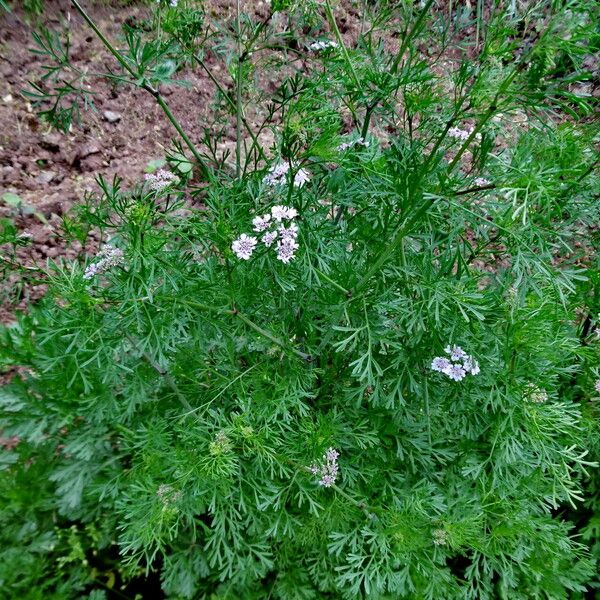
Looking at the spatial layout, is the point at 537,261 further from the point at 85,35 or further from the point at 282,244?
the point at 85,35

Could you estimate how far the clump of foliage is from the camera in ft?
5.15

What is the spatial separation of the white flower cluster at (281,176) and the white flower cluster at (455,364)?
26.9 inches

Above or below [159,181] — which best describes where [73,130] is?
above

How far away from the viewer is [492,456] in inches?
77.5

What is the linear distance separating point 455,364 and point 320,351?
0.47m

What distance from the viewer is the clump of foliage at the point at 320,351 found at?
1569mm

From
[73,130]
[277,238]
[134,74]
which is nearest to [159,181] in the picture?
[134,74]

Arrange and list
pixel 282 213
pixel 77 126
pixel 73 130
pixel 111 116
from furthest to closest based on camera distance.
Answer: pixel 111 116, pixel 73 130, pixel 77 126, pixel 282 213

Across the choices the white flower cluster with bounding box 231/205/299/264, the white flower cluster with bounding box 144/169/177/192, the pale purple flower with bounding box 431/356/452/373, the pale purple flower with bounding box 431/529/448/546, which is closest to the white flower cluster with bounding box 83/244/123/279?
the white flower cluster with bounding box 144/169/177/192

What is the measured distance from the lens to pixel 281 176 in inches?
62.0

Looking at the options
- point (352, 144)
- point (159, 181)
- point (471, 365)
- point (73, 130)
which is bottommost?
point (471, 365)

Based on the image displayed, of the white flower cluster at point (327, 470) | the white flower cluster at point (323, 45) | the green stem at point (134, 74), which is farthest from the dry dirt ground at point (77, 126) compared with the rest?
the white flower cluster at point (327, 470)

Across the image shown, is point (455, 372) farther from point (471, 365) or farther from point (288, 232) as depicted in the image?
point (288, 232)

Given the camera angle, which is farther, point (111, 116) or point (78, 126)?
point (111, 116)
